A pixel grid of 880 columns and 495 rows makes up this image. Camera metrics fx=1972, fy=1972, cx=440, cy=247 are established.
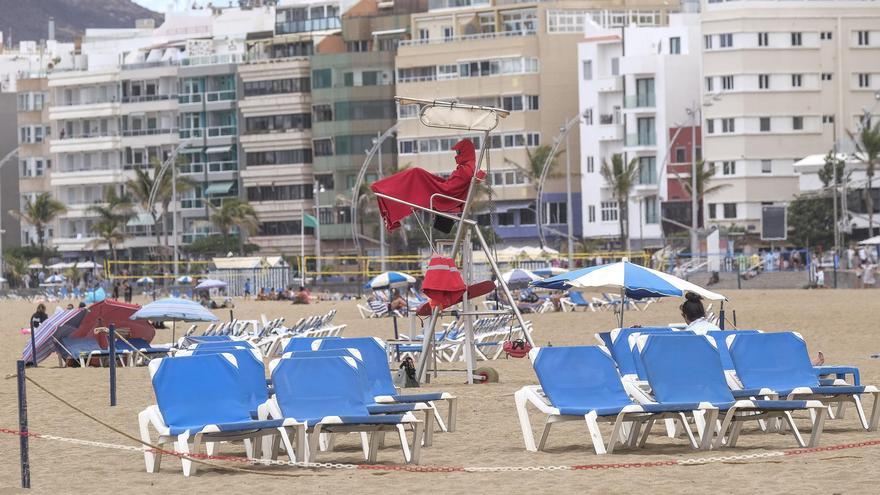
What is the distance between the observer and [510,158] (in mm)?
101312

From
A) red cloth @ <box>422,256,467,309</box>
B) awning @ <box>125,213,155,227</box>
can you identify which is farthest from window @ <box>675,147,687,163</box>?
red cloth @ <box>422,256,467,309</box>

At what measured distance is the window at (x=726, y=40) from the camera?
92.3 meters

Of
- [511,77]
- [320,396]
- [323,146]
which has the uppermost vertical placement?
[511,77]

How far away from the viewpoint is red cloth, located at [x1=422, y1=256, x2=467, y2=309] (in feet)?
71.9

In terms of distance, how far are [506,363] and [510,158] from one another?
72741 mm

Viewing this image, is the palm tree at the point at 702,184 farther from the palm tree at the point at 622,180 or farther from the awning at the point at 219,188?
the awning at the point at 219,188

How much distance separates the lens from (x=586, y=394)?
14703 millimetres

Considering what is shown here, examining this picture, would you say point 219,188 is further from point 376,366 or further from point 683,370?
point 683,370

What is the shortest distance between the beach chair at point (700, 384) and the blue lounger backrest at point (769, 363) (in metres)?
1.14

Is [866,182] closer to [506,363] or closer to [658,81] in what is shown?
[658,81]

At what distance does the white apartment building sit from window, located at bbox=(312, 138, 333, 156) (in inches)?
607

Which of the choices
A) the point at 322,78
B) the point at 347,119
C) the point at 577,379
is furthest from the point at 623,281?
the point at 322,78

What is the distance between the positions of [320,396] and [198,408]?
0.88m

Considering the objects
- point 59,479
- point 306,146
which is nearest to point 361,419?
point 59,479
